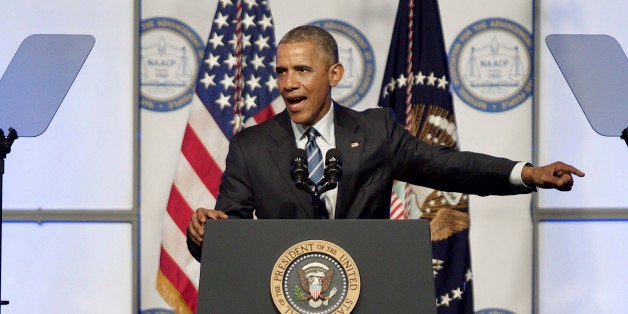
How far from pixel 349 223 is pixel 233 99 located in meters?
2.63

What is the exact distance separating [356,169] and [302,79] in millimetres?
348

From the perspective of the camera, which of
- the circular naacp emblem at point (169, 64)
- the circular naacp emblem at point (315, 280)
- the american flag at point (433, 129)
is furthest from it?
the circular naacp emblem at point (169, 64)

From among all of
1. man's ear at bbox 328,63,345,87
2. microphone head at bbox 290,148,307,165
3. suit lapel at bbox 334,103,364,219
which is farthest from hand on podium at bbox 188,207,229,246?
man's ear at bbox 328,63,345,87

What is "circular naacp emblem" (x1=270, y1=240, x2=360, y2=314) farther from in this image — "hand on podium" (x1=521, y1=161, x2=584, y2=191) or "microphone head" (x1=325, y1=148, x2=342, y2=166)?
"hand on podium" (x1=521, y1=161, x2=584, y2=191)

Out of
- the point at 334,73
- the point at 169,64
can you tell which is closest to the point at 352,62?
the point at 169,64

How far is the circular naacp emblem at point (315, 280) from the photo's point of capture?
2154mm

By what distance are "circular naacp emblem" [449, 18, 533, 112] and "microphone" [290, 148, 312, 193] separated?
2.73 meters

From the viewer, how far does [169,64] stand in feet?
16.1

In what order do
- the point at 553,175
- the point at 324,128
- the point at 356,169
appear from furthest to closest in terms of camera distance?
the point at 324,128 → the point at 356,169 → the point at 553,175

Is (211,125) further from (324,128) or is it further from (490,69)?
(324,128)

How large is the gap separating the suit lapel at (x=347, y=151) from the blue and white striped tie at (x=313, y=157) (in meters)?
0.07

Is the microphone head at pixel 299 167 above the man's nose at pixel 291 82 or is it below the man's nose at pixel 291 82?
below

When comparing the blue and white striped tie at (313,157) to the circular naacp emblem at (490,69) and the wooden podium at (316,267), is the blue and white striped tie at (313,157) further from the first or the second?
the circular naacp emblem at (490,69)

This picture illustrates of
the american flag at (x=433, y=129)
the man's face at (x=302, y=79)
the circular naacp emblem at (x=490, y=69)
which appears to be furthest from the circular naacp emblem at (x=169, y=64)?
the man's face at (x=302, y=79)
